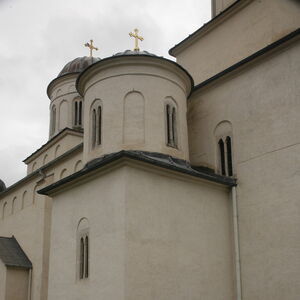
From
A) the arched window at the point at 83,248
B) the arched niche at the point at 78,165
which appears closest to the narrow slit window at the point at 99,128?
the arched window at the point at 83,248

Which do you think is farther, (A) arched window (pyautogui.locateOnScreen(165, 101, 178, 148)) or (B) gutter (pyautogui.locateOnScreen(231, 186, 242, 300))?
(A) arched window (pyautogui.locateOnScreen(165, 101, 178, 148))

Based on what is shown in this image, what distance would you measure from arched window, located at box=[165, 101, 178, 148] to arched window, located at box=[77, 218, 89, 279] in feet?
11.5

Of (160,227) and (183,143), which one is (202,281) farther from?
(183,143)

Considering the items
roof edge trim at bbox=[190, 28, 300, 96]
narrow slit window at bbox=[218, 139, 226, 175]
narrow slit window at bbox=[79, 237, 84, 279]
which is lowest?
narrow slit window at bbox=[79, 237, 84, 279]

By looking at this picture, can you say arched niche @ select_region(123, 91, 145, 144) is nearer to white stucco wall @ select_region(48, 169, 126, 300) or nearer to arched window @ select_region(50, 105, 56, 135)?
white stucco wall @ select_region(48, 169, 126, 300)

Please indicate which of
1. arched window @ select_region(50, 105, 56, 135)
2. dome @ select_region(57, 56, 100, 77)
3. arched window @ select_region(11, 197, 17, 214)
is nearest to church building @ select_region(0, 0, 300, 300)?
dome @ select_region(57, 56, 100, 77)

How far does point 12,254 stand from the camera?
76.9 feet

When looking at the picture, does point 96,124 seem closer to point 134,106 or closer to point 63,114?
point 134,106

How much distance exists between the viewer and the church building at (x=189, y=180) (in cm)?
1300

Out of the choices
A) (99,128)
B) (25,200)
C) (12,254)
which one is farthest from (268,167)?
(25,200)

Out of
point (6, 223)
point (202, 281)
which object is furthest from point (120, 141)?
point (6, 223)

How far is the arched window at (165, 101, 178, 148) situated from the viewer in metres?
15.6

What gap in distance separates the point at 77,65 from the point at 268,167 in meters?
17.1

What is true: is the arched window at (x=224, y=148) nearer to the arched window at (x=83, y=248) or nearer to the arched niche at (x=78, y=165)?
the arched window at (x=83, y=248)
